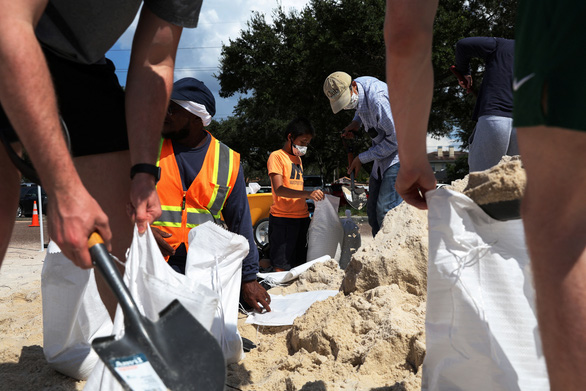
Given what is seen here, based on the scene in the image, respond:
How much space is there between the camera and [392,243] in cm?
289

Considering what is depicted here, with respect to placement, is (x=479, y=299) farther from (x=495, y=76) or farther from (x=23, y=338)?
(x=495, y=76)

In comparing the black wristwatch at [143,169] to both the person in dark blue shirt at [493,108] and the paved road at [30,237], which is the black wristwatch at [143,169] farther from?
the paved road at [30,237]

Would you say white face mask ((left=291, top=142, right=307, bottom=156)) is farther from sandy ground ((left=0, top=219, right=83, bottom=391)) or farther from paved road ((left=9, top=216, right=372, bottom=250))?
sandy ground ((left=0, top=219, right=83, bottom=391))

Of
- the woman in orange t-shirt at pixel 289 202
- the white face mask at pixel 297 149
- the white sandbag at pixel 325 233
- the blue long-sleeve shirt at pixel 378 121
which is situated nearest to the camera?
the blue long-sleeve shirt at pixel 378 121

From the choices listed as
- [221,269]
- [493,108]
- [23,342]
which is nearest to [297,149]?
[493,108]

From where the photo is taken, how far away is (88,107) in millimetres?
1723

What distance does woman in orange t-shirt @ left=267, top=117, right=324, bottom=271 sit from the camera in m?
5.64

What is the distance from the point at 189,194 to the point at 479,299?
2.04 meters

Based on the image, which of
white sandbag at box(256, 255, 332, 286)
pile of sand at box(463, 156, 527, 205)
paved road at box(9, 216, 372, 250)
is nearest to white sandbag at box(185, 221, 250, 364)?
pile of sand at box(463, 156, 527, 205)

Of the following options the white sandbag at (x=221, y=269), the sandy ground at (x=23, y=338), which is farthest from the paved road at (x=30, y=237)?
the white sandbag at (x=221, y=269)

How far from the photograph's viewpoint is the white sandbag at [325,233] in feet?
17.6

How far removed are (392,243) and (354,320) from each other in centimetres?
61

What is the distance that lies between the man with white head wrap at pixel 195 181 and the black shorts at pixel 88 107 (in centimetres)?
131

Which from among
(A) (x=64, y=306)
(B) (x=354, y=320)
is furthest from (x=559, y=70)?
(A) (x=64, y=306)
